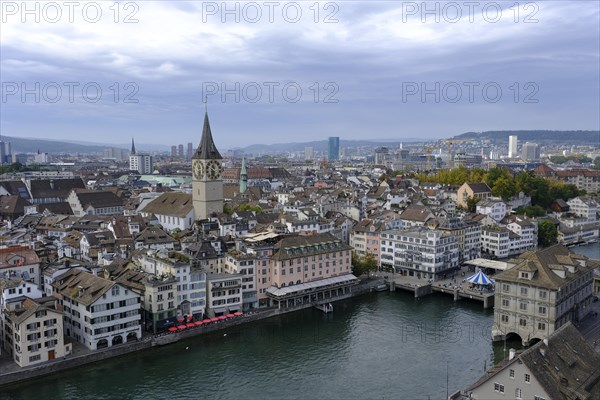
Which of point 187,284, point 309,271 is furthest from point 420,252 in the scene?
point 187,284

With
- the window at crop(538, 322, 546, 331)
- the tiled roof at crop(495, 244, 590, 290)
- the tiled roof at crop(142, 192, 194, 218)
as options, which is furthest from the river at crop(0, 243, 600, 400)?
the tiled roof at crop(142, 192, 194, 218)

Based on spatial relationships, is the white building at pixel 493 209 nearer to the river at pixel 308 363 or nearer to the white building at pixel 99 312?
the river at pixel 308 363

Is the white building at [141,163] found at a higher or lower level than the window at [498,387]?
higher

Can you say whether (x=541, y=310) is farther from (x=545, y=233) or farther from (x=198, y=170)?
(x=198, y=170)

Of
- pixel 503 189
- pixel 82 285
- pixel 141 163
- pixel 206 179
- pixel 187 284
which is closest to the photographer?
pixel 82 285

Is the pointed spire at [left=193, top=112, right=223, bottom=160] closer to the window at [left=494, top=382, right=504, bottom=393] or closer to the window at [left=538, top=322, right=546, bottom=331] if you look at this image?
the window at [left=538, top=322, right=546, bottom=331]

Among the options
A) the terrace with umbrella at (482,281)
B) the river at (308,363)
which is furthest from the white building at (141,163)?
the terrace with umbrella at (482,281)
